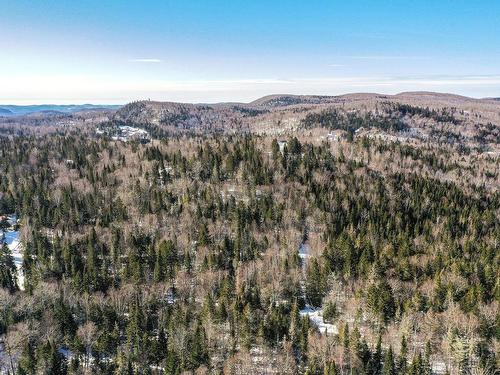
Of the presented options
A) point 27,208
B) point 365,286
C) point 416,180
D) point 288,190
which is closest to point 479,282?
point 365,286

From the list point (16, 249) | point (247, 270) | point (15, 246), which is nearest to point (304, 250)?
point (247, 270)

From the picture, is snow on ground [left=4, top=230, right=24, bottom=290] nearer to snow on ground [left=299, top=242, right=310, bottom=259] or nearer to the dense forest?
the dense forest

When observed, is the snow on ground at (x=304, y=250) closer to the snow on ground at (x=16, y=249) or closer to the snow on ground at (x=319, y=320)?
the snow on ground at (x=319, y=320)

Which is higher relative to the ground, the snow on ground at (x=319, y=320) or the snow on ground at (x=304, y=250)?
the snow on ground at (x=304, y=250)

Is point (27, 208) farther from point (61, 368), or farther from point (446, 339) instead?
point (446, 339)

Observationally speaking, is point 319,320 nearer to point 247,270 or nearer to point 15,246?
point 247,270

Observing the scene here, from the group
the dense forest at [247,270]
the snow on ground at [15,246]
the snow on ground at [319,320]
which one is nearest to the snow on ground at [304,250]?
the dense forest at [247,270]

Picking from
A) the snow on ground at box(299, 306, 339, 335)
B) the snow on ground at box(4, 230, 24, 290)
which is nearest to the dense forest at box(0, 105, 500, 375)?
the snow on ground at box(299, 306, 339, 335)
